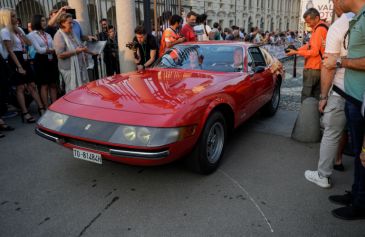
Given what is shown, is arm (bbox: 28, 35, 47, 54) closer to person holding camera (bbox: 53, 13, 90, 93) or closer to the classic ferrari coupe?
person holding camera (bbox: 53, 13, 90, 93)

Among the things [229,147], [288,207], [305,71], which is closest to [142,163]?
[288,207]

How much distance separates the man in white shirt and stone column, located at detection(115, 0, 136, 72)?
4.93m

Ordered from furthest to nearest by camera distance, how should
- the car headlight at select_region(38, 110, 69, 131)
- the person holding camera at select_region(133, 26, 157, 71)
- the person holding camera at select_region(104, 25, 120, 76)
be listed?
the person holding camera at select_region(104, 25, 120, 76) < the person holding camera at select_region(133, 26, 157, 71) < the car headlight at select_region(38, 110, 69, 131)

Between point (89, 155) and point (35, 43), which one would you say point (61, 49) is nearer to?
point (35, 43)

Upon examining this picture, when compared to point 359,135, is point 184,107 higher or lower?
higher

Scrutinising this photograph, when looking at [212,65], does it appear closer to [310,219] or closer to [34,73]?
[310,219]

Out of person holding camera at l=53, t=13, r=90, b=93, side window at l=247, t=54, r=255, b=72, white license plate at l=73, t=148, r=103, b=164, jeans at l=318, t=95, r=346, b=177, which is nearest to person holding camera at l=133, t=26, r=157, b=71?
person holding camera at l=53, t=13, r=90, b=93

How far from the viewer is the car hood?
2844mm

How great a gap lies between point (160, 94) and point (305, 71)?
9.16 ft

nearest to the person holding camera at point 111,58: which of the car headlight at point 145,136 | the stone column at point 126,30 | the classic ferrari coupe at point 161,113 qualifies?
the stone column at point 126,30

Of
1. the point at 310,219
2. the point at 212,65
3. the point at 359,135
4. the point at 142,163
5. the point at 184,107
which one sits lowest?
the point at 310,219

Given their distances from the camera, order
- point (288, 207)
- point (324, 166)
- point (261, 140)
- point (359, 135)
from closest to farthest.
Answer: point (359, 135)
point (288, 207)
point (324, 166)
point (261, 140)

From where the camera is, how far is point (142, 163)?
2648mm

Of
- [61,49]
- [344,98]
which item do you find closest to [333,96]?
[344,98]
